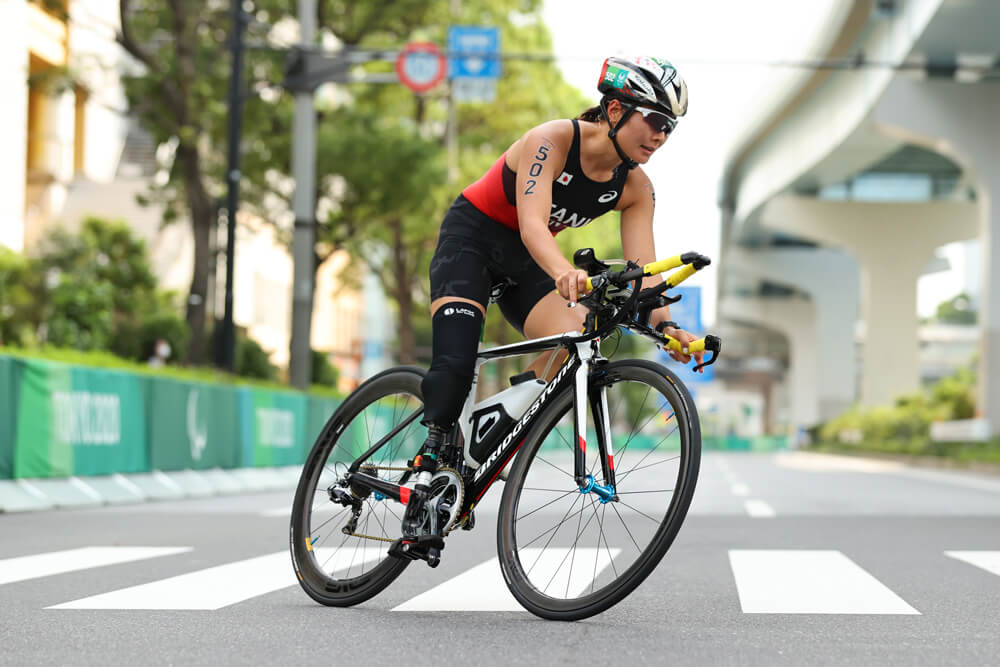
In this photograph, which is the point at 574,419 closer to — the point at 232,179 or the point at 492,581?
the point at 492,581

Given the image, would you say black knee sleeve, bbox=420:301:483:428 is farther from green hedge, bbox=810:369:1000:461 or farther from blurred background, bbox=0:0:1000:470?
green hedge, bbox=810:369:1000:461

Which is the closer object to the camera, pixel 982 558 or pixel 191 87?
pixel 982 558

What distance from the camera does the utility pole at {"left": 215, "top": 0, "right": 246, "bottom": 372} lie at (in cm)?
2219

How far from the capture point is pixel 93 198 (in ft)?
158

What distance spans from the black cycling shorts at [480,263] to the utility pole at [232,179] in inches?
684

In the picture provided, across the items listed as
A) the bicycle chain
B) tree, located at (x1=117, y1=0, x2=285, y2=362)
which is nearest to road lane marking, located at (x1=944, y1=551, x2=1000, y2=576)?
the bicycle chain

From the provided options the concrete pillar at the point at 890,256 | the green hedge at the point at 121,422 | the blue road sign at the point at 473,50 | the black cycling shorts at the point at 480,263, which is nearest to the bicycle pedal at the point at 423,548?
the black cycling shorts at the point at 480,263

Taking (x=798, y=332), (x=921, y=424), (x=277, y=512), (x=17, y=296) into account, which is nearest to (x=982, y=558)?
(x=277, y=512)

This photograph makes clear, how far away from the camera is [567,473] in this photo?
4688 millimetres

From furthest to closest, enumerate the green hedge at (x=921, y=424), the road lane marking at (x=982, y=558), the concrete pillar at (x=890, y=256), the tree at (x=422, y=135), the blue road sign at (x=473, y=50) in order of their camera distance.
Answer: the concrete pillar at (x=890, y=256), the green hedge at (x=921, y=424), the tree at (x=422, y=135), the blue road sign at (x=473, y=50), the road lane marking at (x=982, y=558)

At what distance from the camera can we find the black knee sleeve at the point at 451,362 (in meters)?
4.95

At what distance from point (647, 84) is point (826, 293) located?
79.0 m

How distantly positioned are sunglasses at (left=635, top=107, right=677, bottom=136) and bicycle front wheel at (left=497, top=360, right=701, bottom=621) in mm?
804

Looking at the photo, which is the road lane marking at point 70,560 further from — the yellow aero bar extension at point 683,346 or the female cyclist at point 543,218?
the yellow aero bar extension at point 683,346
